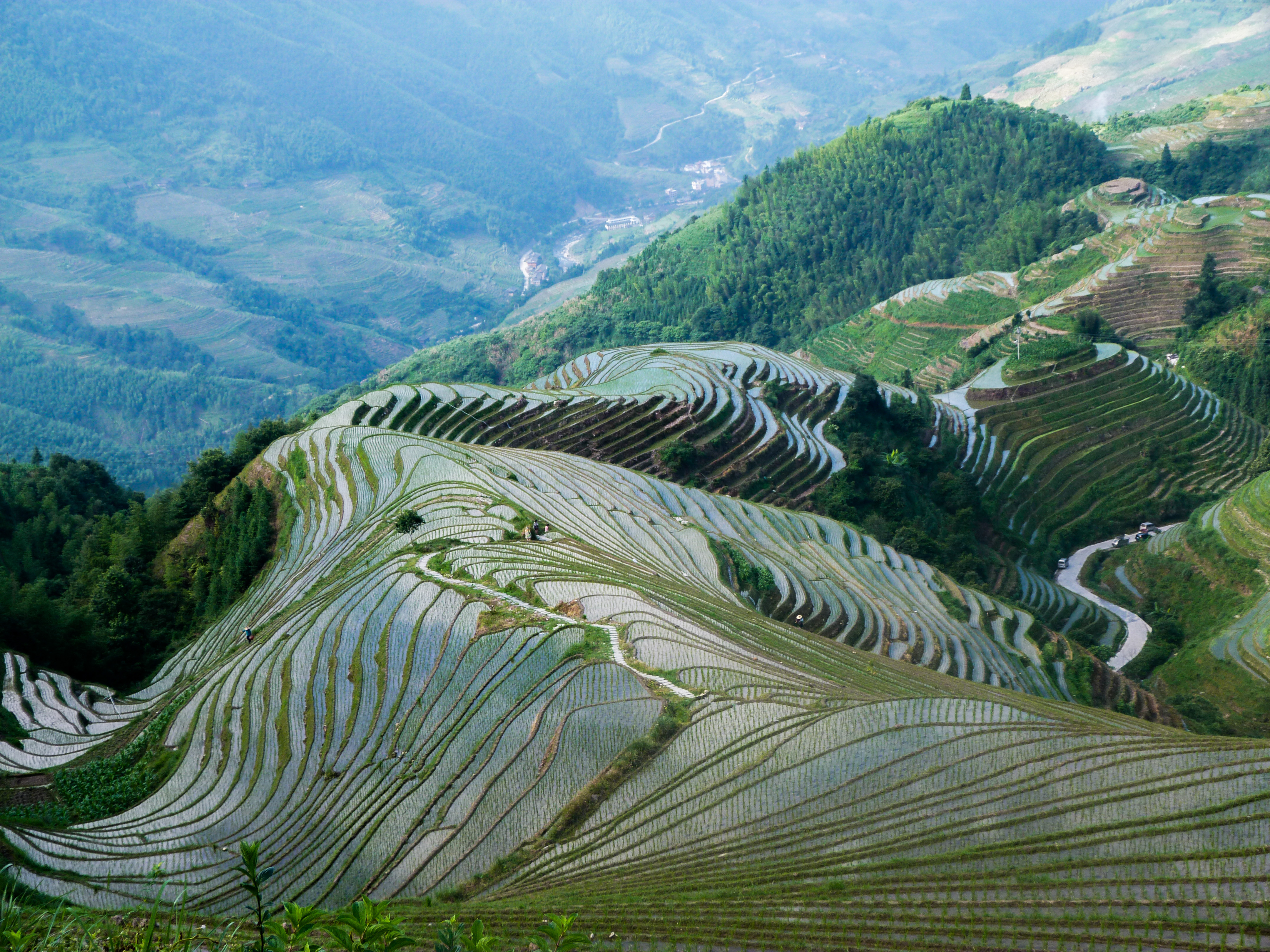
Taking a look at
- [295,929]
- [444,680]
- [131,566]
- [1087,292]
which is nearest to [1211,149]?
[1087,292]

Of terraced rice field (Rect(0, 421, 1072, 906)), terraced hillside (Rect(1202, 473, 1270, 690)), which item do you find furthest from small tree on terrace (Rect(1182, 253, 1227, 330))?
terraced rice field (Rect(0, 421, 1072, 906))

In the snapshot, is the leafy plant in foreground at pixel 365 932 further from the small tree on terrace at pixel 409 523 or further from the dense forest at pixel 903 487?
the dense forest at pixel 903 487

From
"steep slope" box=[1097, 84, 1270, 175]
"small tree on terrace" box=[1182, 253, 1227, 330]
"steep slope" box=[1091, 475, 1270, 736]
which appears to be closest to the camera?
"steep slope" box=[1091, 475, 1270, 736]

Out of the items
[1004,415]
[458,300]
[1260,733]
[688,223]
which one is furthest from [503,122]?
[1260,733]

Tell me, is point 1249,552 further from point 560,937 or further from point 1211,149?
point 1211,149

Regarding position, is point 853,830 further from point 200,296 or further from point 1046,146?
point 200,296

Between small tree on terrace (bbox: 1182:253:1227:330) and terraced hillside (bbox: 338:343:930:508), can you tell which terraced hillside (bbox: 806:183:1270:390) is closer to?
small tree on terrace (bbox: 1182:253:1227:330)

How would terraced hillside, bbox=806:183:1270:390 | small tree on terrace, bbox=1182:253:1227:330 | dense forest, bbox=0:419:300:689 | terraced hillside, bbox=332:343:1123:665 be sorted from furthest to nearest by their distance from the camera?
terraced hillside, bbox=806:183:1270:390 → small tree on terrace, bbox=1182:253:1227:330 → terraced hillside, bbox=332:343:1123:665 → dense forest, bbox=0:419:300:689
